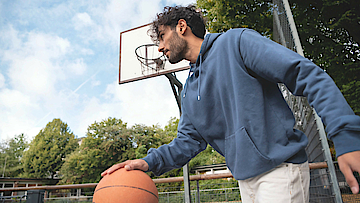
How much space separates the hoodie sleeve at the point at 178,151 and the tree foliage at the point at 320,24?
16.6ft

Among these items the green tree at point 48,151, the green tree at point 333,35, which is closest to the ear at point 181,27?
the green tree at point 333,35

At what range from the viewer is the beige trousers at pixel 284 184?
872mm

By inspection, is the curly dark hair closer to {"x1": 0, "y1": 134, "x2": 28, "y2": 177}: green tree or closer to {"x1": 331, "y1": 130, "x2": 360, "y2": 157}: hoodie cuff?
{"x1": 331, "y1": 130, "x2": 360, "y2": 157}: hoodie cuff

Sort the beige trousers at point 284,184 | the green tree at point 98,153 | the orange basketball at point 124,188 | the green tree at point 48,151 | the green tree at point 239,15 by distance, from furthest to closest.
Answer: the green tree at point 48,151, the green tree at point 98,153, the green tree at point 239,15, the orange basketball at point 124,188, the beige trousers at point 284,184

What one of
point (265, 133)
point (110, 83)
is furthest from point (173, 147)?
point (110, 83)

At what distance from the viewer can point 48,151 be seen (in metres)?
29.2

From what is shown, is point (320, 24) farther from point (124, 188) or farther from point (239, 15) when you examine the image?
point (124, 188)

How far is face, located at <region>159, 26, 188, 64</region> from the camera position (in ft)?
4.55

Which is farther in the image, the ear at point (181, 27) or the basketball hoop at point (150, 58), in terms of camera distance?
the basketball hoop at point (150, 58)

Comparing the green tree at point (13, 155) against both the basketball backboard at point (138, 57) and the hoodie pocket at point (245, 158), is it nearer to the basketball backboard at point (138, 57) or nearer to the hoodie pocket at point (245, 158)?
the basketball backboard at point (138, 57)

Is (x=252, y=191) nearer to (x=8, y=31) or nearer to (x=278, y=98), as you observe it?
(x=278, y=98)

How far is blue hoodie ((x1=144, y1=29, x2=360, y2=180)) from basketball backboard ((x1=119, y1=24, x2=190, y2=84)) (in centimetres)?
406

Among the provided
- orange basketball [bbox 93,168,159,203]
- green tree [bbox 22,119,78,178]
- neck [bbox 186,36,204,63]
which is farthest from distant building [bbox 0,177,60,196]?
neck [bbox 186,36,204,63]

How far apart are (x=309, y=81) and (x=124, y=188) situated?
117cm
